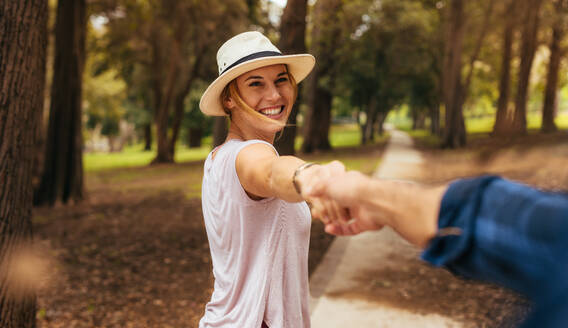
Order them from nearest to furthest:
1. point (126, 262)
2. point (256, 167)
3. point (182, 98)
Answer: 1. point (256, 167)
2. point (126, 262)
3. point (182, 98)

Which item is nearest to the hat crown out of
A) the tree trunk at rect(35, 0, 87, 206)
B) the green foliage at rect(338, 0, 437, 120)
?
the tree trunk at rect(35, 0, 87, 206)

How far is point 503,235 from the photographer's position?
0.81 m

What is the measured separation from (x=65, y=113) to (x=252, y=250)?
988 cm

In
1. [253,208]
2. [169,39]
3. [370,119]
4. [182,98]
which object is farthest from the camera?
[370,119]

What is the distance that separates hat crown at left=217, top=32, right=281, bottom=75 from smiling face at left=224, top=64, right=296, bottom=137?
0.08 metres

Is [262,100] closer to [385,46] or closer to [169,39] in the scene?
[169,39]

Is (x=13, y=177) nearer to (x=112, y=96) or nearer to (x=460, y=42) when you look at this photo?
(x=460, y=42)

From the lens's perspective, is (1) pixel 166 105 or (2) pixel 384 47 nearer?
(1) pixel 166 105

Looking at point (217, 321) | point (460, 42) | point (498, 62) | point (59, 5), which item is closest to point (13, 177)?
point (217, 321)

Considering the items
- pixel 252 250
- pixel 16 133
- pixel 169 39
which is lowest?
pixel 252 250

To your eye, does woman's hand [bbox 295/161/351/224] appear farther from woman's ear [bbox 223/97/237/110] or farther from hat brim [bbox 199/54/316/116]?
woman's ear [bbox 223/97/237/110]

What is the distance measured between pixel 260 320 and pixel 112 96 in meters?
33.4

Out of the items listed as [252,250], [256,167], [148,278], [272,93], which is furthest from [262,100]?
[148,278]

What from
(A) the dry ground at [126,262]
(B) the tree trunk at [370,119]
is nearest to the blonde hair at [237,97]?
(A) the dry ground at [126,262]
